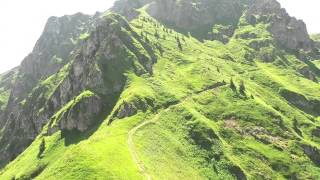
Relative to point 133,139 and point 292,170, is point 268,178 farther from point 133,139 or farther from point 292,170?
point 133,139

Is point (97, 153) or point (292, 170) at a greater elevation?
point (97, 153)

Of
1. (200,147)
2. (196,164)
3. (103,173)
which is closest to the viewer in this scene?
(103,173)

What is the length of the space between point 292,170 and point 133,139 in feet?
215

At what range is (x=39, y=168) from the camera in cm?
19625

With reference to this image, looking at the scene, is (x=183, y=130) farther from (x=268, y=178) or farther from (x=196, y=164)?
(x=268, y=178)

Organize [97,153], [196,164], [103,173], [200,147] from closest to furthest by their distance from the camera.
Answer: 1. [103,173]
2. [97,153]
3. [196,164]
4. [200,147]

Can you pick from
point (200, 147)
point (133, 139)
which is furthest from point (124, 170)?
point (200, 147)

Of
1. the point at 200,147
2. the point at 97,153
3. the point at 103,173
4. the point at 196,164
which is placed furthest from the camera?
→ the point at 200,147

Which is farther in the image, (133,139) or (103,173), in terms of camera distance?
(133,139)

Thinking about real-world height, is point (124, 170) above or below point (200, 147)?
above

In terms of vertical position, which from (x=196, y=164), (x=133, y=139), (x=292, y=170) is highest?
(x=133, y=139)

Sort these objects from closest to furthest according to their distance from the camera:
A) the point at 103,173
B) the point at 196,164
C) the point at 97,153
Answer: the point at 103,173 → the point at 97,153 → the point at 196,164

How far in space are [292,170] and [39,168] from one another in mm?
102294

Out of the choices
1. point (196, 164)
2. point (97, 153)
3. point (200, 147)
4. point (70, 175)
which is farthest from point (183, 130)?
point (70, 175)
